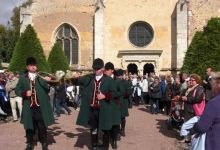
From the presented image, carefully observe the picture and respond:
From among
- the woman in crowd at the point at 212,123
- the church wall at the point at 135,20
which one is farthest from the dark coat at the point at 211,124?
the church wall at the point at 135,20

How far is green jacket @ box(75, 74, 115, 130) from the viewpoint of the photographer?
8977 mm

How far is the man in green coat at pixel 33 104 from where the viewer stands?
905 cm

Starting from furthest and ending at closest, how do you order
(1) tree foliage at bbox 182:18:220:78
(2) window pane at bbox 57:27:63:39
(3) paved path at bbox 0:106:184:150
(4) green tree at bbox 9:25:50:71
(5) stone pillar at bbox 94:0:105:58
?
(2) window pane at bbox 57:27:63:39 → (5) stone pillar at bbox 94:0:105:58 → (4) green tree at bbox 9:25:50:71 → (1) tree foliage at bbox 182:18:220:78 → (3) paved path at bbox 0:106:184:150

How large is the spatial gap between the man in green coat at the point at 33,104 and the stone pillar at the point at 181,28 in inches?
822

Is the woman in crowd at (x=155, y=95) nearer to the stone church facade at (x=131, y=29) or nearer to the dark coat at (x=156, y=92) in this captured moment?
the dark coat at (x=156, y=92)

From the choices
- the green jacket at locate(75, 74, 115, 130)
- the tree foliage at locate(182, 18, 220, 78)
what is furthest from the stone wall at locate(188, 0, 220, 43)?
the green jacket at locate(75, 74, 115, 130)

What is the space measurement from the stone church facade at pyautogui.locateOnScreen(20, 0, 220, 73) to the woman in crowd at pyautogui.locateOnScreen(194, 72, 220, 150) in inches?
966

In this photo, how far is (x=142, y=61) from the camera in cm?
3056

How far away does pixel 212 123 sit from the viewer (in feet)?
→ 15.8

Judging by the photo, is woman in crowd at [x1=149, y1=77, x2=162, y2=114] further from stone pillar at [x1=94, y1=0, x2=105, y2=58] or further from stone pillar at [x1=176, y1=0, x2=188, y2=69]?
stone pillar at [x1=94, y1=0, x2=105, y2=58]

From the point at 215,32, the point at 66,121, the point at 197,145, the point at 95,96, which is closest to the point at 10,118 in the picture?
the point at 66,121

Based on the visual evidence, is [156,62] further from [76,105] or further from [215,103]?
[215,103]

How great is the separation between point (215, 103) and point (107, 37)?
26477 millimetres

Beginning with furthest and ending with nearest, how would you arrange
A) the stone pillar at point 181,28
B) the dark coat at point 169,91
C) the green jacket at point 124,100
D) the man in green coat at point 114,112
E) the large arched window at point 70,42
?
the large arched window at point 70,42 → the stone pillar at point 181,28 → the dark coat at point 169,91 → the green jacket at point 124,100 → the man in green coat at point 114,112
